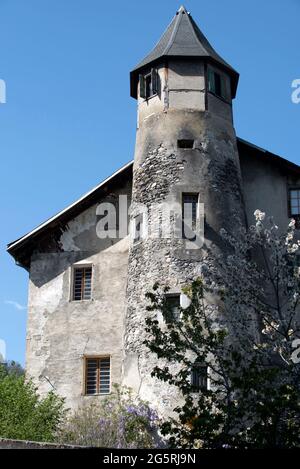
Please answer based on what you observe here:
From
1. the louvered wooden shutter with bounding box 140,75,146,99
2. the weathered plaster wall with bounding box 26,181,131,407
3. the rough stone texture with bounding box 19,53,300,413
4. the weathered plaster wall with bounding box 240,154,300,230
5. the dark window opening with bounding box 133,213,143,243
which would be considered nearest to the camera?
the rough stone texture with bounding box 19,53,300,413

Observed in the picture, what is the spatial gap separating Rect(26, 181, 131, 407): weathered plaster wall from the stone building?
4 cm

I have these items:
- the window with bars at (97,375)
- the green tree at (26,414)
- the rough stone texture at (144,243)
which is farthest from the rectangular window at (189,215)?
the green tree at (26,414)

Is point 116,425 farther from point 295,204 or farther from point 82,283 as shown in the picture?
point 295,204

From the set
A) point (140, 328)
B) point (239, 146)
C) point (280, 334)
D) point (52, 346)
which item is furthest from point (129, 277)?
point (280, 334)

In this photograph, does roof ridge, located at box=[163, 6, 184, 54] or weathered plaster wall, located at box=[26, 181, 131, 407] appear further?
roof ridge, located at box=[163, 6, 184, 54]

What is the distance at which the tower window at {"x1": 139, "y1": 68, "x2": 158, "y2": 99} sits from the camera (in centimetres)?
2952

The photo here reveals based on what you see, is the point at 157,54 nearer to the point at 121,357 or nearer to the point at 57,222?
the point at 57,222

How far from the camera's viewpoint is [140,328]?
87.6ft

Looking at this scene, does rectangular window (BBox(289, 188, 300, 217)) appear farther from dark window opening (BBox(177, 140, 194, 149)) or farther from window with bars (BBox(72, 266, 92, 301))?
window with bars (BBox(72, 266, 92, 301))

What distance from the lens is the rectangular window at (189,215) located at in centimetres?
2731

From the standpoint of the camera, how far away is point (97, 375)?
93.6 ft

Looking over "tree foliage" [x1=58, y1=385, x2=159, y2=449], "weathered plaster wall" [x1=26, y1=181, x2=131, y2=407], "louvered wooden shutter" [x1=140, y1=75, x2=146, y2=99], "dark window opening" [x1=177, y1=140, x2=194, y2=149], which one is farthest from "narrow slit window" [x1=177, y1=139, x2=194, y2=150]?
"tree foliage" [x1=58, y1=385, x2=159, y2=449]

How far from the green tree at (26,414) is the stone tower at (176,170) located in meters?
2.62

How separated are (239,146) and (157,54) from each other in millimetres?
4363
